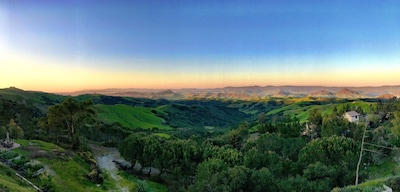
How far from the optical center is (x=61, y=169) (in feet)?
136

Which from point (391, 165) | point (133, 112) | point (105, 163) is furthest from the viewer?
point (133, 112)

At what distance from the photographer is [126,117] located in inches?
6934

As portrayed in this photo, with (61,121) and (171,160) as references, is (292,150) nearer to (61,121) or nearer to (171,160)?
(171,160)

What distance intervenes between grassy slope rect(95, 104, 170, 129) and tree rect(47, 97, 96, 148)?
9871 cm

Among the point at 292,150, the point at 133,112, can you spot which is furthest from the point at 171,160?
the point at 133,112

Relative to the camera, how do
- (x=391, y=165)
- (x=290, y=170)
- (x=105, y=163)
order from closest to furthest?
1. (x=290, y=170)
2. (x=391, y=165)
3. (x=105, y=163)

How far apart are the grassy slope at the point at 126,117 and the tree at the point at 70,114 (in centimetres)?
9871

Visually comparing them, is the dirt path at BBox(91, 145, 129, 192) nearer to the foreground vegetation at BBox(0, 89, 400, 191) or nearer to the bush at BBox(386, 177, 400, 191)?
the foreground vegetation at BBox(0, 89, 400, 191)

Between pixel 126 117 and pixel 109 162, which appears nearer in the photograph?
pixel 109 162

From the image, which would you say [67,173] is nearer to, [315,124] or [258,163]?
[258,163]

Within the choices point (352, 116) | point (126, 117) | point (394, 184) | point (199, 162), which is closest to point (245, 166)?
point (199, 162)

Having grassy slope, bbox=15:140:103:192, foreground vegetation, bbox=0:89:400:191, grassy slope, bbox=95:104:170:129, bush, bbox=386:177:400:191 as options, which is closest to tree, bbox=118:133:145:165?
foreground vegetation, bbox=0:89:400:191

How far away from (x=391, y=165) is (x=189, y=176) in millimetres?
37842

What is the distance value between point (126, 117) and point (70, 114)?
121 m
